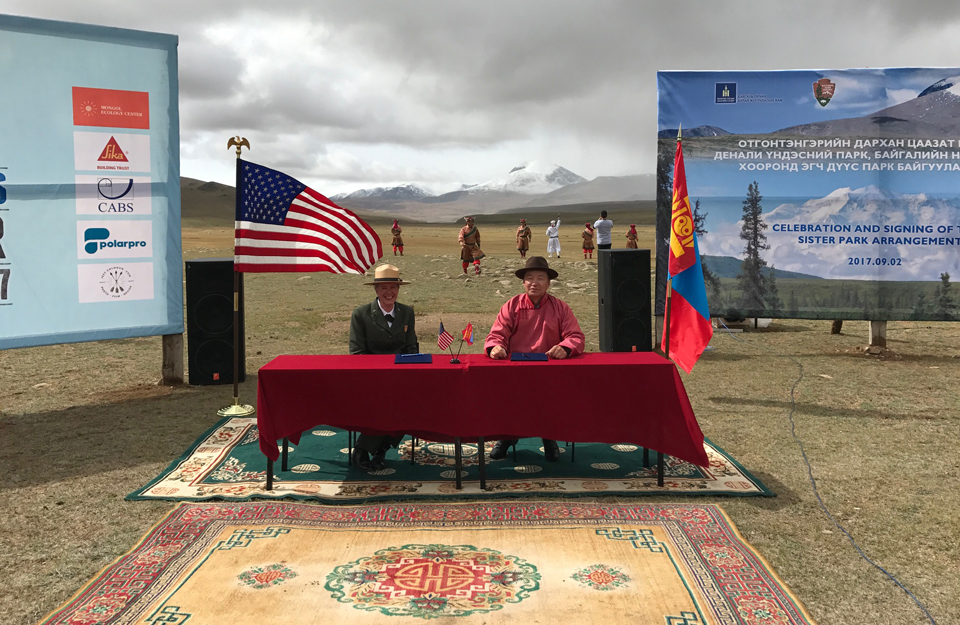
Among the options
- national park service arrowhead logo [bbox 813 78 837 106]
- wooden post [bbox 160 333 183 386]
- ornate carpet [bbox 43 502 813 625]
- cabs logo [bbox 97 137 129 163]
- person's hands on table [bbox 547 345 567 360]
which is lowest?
ornate carpet [bbox 43 502 813 625]

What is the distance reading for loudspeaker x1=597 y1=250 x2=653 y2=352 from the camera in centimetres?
1041

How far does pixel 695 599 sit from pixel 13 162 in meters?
7.75

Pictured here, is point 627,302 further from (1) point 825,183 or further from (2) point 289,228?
(2) point 289,228

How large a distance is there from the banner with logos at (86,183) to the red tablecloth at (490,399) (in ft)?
13.2

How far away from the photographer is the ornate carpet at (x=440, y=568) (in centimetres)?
378

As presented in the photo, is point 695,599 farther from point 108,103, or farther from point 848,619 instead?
point 108,103

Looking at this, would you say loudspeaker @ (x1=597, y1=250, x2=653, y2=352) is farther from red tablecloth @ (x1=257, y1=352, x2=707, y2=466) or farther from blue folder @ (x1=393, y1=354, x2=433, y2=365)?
blue folder @ (x1=393, y1=354, x2=433, y2=365)

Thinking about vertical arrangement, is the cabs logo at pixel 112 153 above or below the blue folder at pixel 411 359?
above

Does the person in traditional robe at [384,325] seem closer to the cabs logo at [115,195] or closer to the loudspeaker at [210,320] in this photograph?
the loudspeaker at [210,320]

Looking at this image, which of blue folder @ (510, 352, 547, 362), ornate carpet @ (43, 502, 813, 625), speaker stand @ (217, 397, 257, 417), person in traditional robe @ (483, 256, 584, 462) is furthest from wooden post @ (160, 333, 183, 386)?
blue folder @ (510, 352, 547, 362)

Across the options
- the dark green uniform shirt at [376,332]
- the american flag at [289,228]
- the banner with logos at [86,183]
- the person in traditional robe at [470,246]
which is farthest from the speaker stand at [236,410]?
the person in traditional robe at [470,246]

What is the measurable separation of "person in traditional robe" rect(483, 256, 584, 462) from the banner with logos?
184 inches

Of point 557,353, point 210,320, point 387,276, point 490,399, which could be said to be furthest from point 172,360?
point 557,353

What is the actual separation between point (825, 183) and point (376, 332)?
7.98 m
